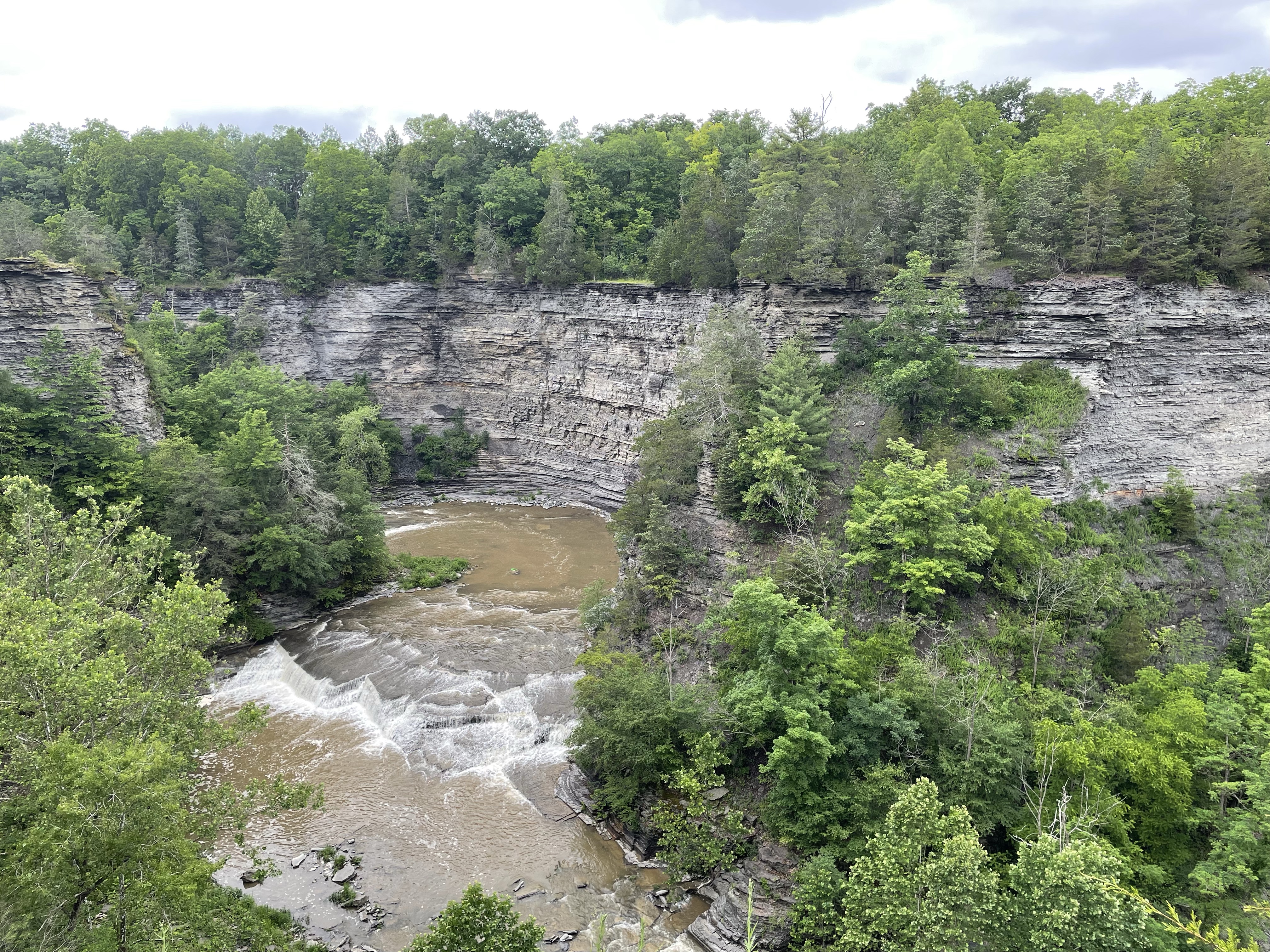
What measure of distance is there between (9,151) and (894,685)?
72.0m

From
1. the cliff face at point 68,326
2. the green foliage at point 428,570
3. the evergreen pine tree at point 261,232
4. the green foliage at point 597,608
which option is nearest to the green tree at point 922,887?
the green foliage at point 597,608

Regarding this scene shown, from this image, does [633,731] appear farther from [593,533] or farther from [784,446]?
[593,533]

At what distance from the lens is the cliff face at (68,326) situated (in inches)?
1102

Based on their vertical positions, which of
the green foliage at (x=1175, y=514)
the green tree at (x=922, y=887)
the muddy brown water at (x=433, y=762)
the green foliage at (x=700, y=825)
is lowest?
the muddy brown water at (x=433, y=762)

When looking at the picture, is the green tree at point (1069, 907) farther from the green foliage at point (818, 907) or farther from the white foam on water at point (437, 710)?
the white foam on water at point (437, 710)

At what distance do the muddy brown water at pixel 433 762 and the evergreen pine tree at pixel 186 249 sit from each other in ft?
101

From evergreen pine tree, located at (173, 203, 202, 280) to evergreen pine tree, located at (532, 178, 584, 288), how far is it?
23.9m

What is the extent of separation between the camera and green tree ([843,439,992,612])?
63.5ft

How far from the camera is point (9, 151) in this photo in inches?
2067

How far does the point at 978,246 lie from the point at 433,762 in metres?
27.1

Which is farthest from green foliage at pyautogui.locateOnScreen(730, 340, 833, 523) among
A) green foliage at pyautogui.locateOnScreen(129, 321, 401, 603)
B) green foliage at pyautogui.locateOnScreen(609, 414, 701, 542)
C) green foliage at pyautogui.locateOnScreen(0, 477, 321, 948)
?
green foliage at pyautogui.locateOnScreen(129, 321, 401, 603)

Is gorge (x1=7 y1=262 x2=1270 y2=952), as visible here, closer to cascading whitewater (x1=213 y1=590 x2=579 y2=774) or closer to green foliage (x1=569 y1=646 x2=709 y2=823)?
cascading whitewater (x1=213 y1=590 x2=579 y2=774)

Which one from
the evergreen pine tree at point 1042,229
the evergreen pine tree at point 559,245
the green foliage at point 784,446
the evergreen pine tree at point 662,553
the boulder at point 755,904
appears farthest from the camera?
the evergreen pine tree at point 559,245

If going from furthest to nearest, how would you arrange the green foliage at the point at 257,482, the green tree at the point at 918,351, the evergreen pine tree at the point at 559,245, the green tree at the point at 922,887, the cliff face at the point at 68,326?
the evergreen pine tree at the point at 559,245 → the cliff face at the point at 68,326 → the green foliage at the point at 257,482 → the green tree at the point at 918,351 → the green tree at the point at 922,887
